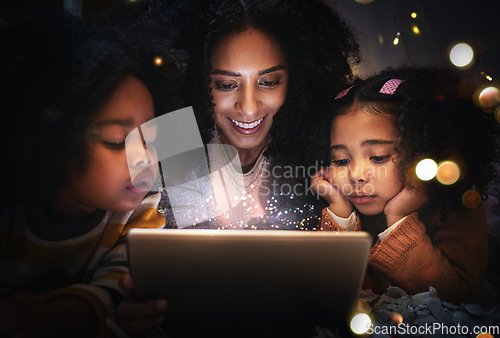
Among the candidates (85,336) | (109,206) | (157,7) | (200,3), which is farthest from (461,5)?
(85,336)

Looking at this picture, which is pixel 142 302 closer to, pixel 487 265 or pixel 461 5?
pixel 487 265

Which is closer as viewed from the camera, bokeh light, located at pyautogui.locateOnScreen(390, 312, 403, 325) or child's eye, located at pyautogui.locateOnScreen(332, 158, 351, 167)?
bokeh light, located at pyautogui.locateOnScreen(390, 312, 403, 325)

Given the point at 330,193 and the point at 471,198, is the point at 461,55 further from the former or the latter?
the point at 330,193

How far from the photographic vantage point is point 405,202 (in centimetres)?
132

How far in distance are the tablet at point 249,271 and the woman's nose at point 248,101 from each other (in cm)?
56

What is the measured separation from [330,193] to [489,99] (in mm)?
739

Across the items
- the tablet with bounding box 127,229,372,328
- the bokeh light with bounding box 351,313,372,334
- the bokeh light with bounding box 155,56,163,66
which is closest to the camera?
the tablet with bounding box 127,229,372,328

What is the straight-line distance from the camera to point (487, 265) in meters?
1.31

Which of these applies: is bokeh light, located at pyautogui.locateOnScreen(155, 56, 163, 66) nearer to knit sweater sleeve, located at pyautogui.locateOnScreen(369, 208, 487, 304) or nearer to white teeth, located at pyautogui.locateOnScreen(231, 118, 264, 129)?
white teeth, located at pyautogui.locateOnScreen(231, 118, 264, 129)

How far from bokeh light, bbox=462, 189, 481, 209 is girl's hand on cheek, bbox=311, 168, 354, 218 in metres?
0.45

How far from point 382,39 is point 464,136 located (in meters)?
0.51

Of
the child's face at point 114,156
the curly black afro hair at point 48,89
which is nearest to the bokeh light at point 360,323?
the child's face at point 114,156

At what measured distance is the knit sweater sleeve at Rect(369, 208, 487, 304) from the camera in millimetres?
1292

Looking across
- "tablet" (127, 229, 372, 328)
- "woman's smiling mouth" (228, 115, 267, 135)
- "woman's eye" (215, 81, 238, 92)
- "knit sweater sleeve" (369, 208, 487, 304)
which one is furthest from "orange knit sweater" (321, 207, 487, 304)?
"woman's eye" (215, 81, 238, 92)
